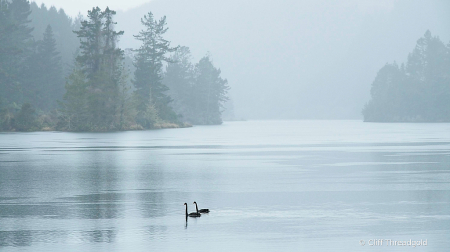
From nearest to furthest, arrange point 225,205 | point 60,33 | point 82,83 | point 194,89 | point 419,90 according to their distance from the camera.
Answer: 1. point 225,205
2. point 82,83
3. point 194,89
4. point 419,90
5. point 60,33

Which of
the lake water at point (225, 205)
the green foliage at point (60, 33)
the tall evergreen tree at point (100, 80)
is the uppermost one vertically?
the green foliage at point (60, 33)

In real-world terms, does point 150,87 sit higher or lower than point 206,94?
lower

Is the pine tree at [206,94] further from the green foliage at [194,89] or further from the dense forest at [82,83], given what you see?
the dense forest at [82,83]

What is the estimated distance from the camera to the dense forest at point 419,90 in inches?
7092

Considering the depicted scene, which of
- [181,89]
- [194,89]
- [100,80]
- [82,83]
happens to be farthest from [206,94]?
[82,83]

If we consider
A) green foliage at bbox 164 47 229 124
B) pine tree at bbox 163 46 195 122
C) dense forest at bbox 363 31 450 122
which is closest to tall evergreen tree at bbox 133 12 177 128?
pine tree at bbox 163 46 195 122

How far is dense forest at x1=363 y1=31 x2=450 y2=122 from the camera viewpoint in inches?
7092

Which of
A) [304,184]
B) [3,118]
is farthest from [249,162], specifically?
[3,118]

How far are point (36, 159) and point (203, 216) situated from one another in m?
22.9

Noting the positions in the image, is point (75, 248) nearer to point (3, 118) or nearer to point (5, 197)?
point (5, 197)

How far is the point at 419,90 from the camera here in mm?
184750

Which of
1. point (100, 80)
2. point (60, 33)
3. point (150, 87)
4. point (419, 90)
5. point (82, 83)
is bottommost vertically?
point (82, 83)

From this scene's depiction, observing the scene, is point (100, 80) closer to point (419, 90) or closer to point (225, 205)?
point (225, 205)

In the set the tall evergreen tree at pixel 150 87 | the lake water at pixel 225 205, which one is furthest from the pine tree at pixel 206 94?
the lake water at pixel 225 205
